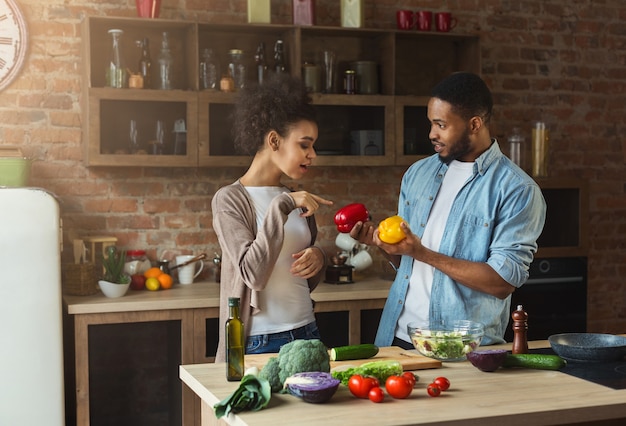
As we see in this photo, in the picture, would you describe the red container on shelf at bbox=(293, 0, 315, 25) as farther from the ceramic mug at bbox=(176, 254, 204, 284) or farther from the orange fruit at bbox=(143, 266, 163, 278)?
the orange fruit at bbox=(143, 266, 163, 278)

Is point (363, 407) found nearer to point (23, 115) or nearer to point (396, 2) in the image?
point (23, 115)

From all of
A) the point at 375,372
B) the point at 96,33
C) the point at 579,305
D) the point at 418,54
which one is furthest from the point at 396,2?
the point at 375,372

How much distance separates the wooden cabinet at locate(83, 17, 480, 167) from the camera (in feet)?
14.0

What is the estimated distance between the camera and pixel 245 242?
2842 mm

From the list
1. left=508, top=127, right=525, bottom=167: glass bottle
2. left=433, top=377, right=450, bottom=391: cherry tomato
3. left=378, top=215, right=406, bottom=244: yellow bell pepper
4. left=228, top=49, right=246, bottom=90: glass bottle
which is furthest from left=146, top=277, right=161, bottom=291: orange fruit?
left=433, top=377, right=450, bottom=391: cherry tomato

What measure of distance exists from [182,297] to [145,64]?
123 centimetres

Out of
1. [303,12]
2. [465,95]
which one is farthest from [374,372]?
[303,12]

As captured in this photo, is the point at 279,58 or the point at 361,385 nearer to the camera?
the point at 361,385

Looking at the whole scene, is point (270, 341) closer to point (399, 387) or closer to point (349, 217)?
point (349, 217)

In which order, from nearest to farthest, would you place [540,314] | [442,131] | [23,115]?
[442,131], [23,115], [540,314]

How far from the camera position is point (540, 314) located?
473cm

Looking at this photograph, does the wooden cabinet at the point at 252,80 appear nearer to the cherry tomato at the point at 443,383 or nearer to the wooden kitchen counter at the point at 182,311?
the wooden kitchen counter at the point at 182,311

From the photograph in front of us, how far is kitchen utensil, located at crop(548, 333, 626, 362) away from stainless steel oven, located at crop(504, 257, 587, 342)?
2.09 meters

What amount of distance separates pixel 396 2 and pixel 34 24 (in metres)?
2.05
